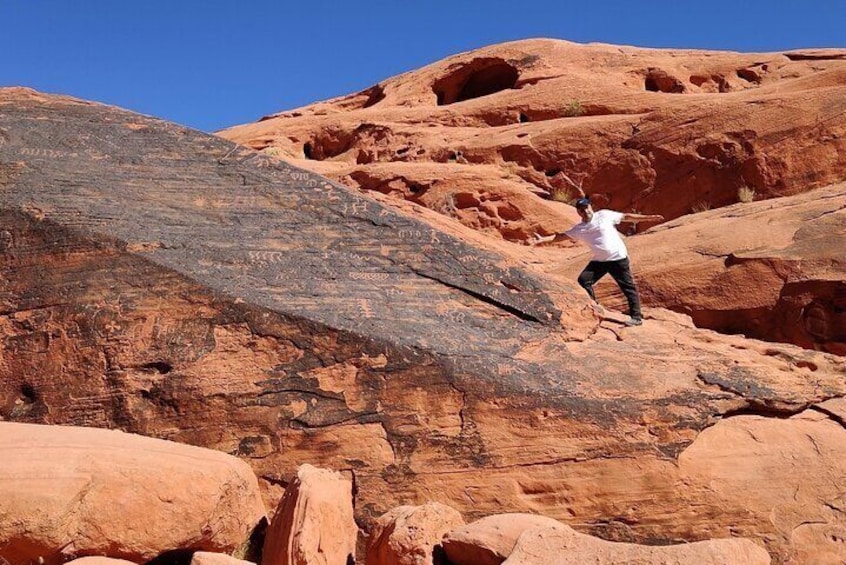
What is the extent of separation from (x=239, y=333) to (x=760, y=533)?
3773mm

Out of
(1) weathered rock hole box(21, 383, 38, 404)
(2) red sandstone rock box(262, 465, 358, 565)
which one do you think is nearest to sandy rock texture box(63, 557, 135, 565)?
(2) red sandstone rock box(262, 465, 358, 565)

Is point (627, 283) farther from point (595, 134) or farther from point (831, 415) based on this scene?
point (595, 134)

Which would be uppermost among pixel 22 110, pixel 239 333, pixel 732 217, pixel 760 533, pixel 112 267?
pixel 22 110

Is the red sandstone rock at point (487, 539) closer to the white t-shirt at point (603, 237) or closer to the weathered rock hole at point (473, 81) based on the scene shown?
the white t-shirt at point (603, 237)

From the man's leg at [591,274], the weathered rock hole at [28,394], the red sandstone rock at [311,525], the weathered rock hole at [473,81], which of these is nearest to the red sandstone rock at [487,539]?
the red sandstone rock at [311,525]

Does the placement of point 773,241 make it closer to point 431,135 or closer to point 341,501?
point 341,501

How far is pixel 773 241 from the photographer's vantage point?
914 centimetres

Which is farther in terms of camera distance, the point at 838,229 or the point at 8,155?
the point at 838,229

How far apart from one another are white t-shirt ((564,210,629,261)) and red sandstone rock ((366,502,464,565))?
3.06 m

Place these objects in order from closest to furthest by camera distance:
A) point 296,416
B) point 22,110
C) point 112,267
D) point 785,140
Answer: point 296,416 < point 112,267 < point 22,110 < point 785,140

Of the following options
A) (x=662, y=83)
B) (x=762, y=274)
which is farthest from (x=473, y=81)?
(x=762, y=274)

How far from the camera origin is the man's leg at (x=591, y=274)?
7301 mm

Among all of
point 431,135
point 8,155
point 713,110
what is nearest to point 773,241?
point 713,110

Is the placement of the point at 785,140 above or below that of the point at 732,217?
above
